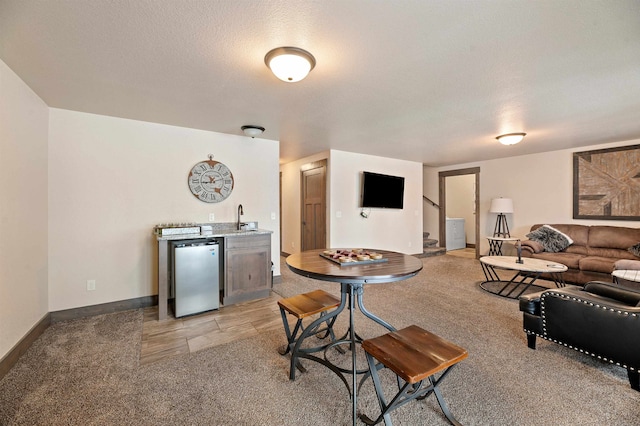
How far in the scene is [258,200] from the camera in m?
4.25

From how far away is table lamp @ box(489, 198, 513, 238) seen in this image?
220 inches

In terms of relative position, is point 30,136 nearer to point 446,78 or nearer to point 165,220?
point 165,220

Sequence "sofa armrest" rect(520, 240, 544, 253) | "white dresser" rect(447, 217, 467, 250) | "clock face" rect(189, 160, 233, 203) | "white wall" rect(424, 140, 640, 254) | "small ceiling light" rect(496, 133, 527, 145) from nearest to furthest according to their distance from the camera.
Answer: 1. "clock face" rect(189, 160, 233, 203)
2. "small ceiling light" rect(496, 133, 527, 145)
3. "sofa armrest" rect(520, 240, 544, 253)
4. "white wall" rect(424, 140, 640, 254)
5. "white dresser" rect(447, 217, 467, 250)

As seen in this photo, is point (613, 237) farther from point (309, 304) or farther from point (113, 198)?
point (113, 198)

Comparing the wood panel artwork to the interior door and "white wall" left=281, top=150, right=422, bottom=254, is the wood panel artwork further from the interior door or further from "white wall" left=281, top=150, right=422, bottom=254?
the interior door

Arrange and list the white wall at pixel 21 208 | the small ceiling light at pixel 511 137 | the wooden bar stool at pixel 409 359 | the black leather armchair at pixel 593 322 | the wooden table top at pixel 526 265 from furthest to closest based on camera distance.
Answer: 1. the small ceiling light at pixel 511 137
2. the wooden table top at pixel 526 265
3. the white wall at pixel 21 208
4. the black leather armchair at pixel 593 322
5. the wooden bar stool at pixel 409 359

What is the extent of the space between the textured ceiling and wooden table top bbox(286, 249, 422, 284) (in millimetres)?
1524

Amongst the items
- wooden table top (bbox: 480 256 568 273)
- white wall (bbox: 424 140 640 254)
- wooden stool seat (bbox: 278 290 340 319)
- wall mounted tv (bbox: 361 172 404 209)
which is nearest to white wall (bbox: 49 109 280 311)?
wooden stool seat (bbox: 278 290 340 319)

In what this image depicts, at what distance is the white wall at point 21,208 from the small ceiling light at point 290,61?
209 centimetres

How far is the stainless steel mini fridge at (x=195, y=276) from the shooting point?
2990mm

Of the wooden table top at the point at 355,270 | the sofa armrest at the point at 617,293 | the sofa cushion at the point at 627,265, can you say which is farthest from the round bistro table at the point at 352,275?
the sofa cushion at the point at 627,265

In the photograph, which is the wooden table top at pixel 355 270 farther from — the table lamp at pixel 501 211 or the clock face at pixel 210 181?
the table lamp at pixel 501 211

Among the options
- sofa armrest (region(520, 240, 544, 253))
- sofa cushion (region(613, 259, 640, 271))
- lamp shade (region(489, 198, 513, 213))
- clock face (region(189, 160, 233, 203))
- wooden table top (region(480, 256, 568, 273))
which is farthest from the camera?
lamp shade (region(489, 198, 513, 213))

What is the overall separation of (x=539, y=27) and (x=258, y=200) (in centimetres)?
364
